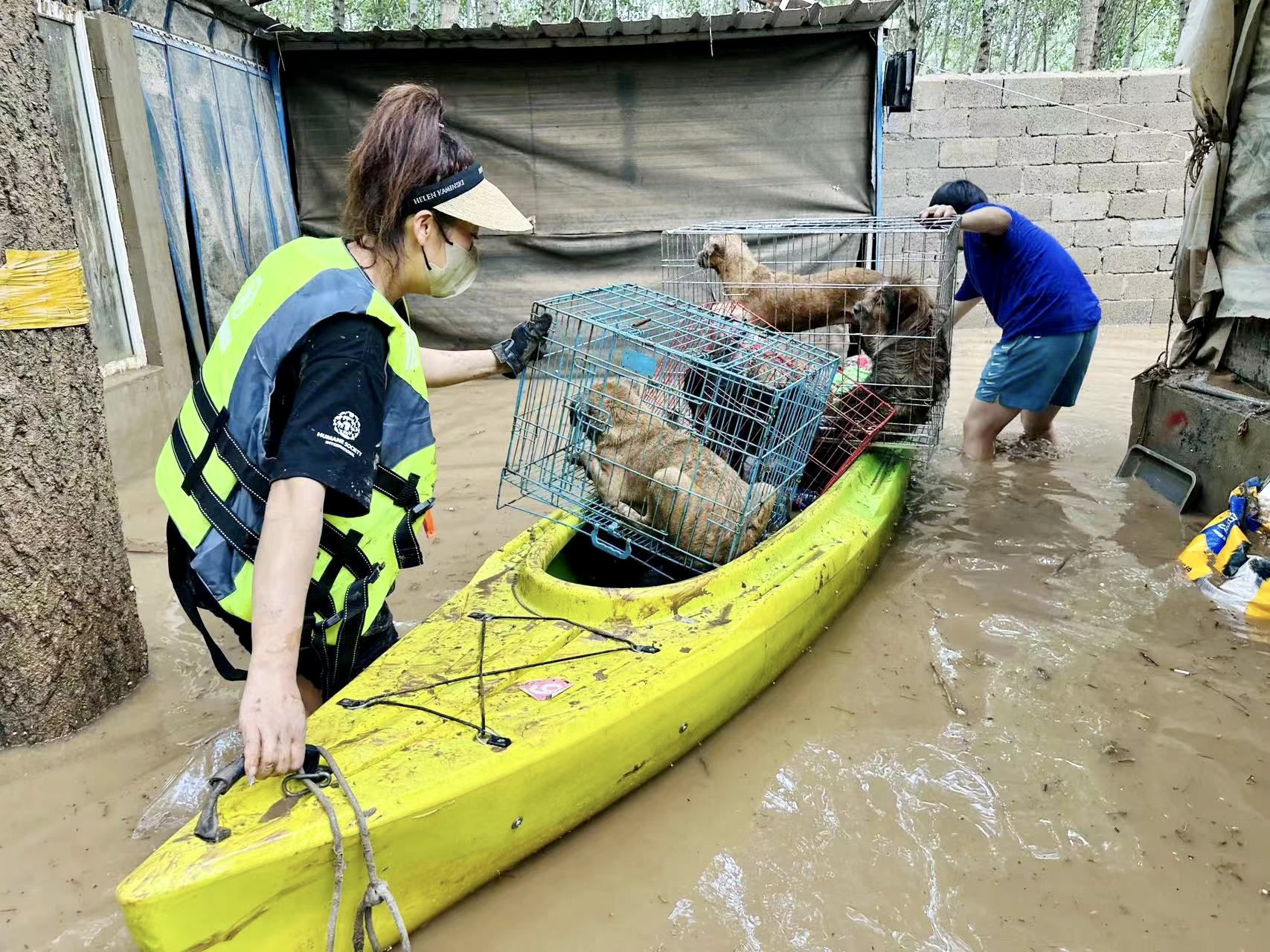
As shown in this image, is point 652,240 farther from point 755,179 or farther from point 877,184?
point 877,184

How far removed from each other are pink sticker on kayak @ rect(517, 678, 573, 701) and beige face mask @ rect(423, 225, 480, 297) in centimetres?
99

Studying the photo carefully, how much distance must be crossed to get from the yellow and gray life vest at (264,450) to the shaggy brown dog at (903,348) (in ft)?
9.09

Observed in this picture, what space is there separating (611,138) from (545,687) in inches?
246

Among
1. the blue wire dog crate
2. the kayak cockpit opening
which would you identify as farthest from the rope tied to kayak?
the kayak cockpit opening

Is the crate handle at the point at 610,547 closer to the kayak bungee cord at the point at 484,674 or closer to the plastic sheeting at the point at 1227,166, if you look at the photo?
the kayak bungee cord at the point at 484,674

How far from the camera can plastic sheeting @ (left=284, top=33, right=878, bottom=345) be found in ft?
23.5

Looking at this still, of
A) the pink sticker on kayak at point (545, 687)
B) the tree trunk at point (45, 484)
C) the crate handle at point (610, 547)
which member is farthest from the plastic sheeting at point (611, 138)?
the pink sticker on kayak at point (545, 687)

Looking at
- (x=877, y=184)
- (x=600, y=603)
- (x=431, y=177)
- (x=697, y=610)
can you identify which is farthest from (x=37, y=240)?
(x=877, y=184)

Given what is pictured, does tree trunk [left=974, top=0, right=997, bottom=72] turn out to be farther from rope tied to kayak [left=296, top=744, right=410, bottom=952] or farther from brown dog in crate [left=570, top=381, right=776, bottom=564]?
rope tied to kayak [left=296, top=744, right=410, bottom=952]

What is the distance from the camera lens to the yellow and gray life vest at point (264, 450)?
1.66 m

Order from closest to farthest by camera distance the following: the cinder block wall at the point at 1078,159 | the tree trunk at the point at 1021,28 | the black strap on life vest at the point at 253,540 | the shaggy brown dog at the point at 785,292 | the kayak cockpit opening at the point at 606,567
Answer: the black strap on life vest at the point at 253,540 → the kayak cockpit opening at the point at 606,567 → the shaggy brown dog at the point at 785,292 → the cinder block wall at the point at 1078,159 → the tree trunk at the point at 1021,28

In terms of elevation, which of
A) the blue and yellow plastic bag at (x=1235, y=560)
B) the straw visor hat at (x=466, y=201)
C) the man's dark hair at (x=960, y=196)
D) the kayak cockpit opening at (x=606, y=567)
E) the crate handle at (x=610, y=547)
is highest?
the straw visor hat at (x=466, y=201)

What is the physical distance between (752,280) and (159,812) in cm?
346

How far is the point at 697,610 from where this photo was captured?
257 cm
